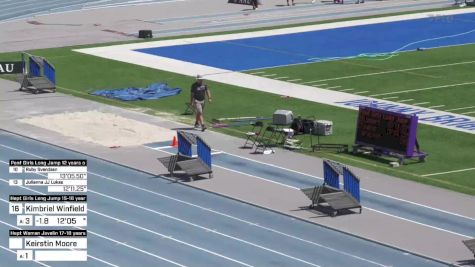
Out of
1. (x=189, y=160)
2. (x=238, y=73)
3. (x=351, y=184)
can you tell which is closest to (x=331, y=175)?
(x=351, y=184)

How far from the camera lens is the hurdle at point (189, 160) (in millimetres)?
38000

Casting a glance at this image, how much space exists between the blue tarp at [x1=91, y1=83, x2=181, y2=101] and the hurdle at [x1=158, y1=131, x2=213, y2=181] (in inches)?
460

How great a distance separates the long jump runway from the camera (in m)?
30.7

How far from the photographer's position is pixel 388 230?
1305 inches

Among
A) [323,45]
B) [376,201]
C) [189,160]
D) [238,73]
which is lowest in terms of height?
[323,45]

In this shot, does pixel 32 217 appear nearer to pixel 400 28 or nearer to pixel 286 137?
pixel 286 137

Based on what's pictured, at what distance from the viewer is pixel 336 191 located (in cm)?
3478

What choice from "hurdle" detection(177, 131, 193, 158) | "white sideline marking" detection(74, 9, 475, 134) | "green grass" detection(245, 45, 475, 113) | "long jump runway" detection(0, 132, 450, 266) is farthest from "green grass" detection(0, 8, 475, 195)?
"long jump runway" detection(0, 132, 450, 266)

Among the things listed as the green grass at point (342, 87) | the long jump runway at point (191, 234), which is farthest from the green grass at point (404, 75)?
the long jump runway at point (191, 234)

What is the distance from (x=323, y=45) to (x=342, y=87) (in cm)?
1138

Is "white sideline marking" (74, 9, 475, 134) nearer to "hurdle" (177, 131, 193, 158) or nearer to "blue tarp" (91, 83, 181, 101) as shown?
"blue tarp" (91, 83, 181, 101)

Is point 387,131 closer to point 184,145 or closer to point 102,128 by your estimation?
point 184,145

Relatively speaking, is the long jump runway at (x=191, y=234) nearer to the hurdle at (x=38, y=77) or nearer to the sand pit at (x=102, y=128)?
the sand pit at (x=102, y=128)

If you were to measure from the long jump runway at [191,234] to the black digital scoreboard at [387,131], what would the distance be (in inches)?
266
